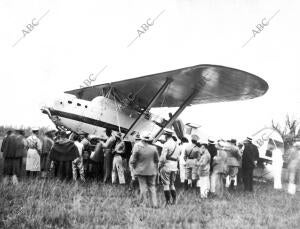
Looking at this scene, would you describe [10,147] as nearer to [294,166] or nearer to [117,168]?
[117,168]

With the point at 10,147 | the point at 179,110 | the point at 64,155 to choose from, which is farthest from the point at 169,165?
the point at 179,110

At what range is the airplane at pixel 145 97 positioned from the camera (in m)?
11.9

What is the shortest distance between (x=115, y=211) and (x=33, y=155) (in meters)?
5.23

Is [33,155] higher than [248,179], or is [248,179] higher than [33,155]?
[33,155]

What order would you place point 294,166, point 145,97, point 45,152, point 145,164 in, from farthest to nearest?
1. point 145,97
2. point 294,166
3. point 45,152
4. point 145,164

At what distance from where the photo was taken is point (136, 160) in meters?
7.69

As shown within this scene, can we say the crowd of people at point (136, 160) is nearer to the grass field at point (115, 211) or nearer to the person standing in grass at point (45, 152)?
the person standing in grass at point (45, 152)

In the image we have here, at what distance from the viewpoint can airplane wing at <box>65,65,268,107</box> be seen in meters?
11.5

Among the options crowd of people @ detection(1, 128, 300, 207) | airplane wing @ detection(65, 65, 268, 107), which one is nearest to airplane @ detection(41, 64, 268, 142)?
airplane wing @ detection(65, 65, 268, 107)

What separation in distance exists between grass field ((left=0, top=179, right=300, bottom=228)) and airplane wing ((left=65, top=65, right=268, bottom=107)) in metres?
4.46

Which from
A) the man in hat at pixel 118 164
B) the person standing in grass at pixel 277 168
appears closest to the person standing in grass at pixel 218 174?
the man in hat at pixel 118 164

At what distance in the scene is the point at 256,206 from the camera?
8633 mm

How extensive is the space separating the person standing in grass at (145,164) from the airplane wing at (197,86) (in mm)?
4409

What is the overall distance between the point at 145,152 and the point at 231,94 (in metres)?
7.25
